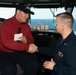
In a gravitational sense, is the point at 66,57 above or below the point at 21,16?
below

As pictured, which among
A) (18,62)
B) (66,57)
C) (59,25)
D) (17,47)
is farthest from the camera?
(18,62)

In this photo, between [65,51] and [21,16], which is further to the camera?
[21,16]

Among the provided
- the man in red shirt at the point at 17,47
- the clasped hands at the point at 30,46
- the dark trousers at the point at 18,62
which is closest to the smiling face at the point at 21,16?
the man in red shirt at the point at 17,47

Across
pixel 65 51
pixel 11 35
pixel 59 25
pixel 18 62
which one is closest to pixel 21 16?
pixel 11 35

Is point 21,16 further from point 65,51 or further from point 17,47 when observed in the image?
point 65,51

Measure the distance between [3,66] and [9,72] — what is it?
0.46ft

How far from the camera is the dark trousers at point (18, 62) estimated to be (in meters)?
3.87

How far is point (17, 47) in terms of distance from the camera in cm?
398

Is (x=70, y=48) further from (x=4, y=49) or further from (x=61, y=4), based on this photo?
(x=61, y=4)

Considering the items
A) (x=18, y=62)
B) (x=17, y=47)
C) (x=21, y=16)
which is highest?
(x=21, y=16)

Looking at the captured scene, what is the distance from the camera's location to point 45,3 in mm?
6367

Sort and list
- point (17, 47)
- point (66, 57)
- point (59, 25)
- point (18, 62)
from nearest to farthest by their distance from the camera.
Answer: point (66, 57)
point (59, 25)
point (17, 47)
point (18, 62)

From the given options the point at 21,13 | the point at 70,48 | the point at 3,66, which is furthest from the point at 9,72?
the point at 70,48

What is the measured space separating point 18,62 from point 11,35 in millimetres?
465
